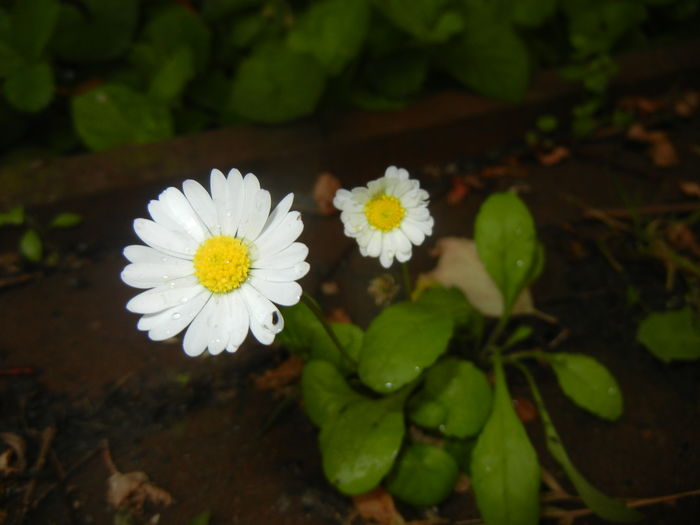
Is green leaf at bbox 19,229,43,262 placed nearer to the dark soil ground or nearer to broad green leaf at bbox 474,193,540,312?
the dark soil ground

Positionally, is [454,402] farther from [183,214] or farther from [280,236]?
[183,214]

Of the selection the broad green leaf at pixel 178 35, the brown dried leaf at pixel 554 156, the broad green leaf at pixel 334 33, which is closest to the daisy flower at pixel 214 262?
the broad green leaf at pixel 334 33

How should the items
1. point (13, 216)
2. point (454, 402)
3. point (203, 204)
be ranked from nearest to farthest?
1. point (203, 204)
2. point (454, 402)
3. point (13, 216)

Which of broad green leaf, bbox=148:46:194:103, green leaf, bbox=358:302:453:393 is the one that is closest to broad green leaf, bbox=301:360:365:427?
green leaf, bbox=358:302:453:393

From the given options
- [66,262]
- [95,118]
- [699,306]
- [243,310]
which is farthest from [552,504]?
[95,118]

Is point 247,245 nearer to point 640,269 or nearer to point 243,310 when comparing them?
point 243,310

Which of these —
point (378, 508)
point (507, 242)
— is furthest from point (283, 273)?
point (507, 242)
